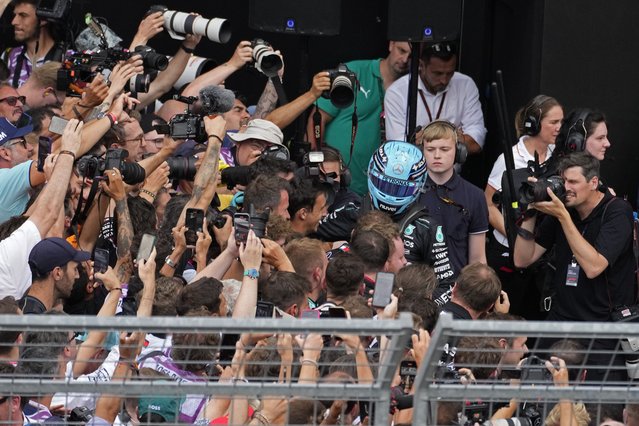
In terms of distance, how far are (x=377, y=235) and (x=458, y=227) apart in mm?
1192

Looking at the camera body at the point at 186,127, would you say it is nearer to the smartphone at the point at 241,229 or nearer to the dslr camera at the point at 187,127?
the dslr camera at the point at 187,127

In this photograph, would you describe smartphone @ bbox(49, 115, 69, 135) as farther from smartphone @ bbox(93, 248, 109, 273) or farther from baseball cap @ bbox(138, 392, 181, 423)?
baseball cap @ bbox(138, 392, 181, 423)

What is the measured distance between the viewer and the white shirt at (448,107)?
9.61 meters

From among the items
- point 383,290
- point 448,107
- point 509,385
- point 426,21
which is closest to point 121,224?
point 383,290

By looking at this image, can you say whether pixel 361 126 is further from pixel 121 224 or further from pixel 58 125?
pixel 58 125

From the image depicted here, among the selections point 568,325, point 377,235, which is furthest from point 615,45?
point 568,325

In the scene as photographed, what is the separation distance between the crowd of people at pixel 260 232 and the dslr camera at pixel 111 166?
0.01 m

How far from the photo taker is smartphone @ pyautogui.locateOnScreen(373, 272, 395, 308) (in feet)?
16.8

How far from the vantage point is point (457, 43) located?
10719 millimetres

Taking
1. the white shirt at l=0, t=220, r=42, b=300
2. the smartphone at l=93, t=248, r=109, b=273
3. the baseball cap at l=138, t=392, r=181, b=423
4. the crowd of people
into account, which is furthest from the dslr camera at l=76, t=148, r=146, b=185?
the baseball cap at l=138, t=392, r=181, b=423

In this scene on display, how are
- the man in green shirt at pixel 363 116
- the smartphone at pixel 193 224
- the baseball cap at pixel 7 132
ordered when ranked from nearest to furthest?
the smartphone at pixel 193 224 → the baseball cap at pixel 7 132 → the man in green shirt at pixel 363 116

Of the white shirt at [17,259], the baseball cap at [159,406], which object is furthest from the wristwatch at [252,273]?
the baseball cap at [159,406]

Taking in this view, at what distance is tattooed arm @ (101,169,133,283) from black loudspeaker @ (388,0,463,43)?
2914 millimetres

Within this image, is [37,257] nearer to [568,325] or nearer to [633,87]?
[568,325]
